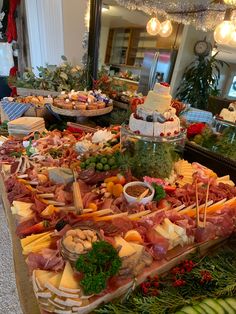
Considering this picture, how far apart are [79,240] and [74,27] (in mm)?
2135

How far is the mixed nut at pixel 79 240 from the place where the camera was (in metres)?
0.64

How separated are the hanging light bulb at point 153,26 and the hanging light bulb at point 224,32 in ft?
1.23

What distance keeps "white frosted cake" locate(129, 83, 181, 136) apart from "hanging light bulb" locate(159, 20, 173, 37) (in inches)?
20.5

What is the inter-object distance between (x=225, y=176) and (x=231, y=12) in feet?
2.67

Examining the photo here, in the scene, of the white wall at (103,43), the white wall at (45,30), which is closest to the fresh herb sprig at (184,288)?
the white wall at (103,43)

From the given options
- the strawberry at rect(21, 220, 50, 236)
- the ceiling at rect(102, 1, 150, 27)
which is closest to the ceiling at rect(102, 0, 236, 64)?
the ceiling at rect(102, 1, 150, 27)

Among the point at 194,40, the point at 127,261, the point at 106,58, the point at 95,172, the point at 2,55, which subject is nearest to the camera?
the point at 127,261

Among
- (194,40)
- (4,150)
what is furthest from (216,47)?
(4,150)

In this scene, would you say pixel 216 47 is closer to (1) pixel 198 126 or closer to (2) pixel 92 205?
(1) pixel 198 126

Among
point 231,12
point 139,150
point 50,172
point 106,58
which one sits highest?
point 231,12

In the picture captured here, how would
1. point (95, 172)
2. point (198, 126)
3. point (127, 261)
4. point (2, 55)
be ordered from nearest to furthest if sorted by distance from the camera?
1. point (127, 261)
2. point (95, 172)
3. point (198, 126)
4. point (2, 55)

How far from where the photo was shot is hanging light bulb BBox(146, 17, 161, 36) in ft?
4.68

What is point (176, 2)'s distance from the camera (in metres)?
1.36

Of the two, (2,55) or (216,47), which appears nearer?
(216,47)
